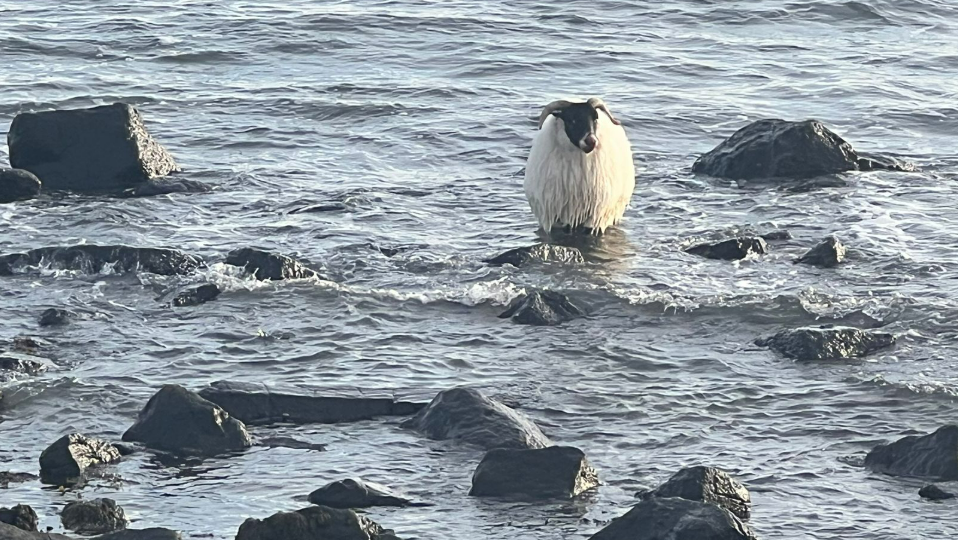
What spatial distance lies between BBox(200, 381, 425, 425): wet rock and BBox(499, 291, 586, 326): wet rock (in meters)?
2.12

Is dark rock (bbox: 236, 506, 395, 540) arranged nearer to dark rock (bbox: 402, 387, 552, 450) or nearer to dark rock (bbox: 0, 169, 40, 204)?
dark rock (bbox: 402, 387, 552, 450)

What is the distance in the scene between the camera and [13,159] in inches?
690

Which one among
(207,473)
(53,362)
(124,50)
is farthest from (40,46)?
(207,473)

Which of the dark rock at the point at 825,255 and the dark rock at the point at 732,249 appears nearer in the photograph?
the dark rock at the point at 825,255

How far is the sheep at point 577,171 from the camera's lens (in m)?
15.6

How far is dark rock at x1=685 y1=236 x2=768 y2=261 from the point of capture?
15000mm

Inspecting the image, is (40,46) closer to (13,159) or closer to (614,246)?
(13,159)

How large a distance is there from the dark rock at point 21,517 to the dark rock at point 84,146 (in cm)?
856

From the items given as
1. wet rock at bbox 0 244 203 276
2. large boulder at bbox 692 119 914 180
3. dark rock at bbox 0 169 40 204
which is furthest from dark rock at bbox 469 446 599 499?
large boulder at bbox 692 119 914 180

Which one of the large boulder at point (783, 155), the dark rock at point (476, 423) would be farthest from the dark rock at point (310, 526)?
the large boulder at point (783, 155)

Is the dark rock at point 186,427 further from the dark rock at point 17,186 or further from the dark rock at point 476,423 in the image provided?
the dark rock at point 17,186

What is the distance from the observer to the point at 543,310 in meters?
13.3

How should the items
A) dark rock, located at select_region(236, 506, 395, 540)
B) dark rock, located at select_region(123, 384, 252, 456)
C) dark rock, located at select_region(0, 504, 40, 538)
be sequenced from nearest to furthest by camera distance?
dark rock, located at select_region(236, 506, 395, 540)
dark rock, located at select_region(0, 504, 40, 538)
dark rock, located at select_region(123, 384, 252, 456)

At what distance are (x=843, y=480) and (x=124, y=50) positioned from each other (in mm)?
16871
